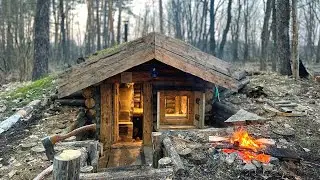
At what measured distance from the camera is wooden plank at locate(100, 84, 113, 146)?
9.16 meters

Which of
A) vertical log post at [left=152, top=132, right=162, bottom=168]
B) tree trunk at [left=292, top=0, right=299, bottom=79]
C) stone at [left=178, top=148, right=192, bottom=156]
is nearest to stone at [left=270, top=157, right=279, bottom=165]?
stone at [left=178, top=148, right=192, bottom=156]

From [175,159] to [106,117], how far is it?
4.49 m

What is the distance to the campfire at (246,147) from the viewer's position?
548cm

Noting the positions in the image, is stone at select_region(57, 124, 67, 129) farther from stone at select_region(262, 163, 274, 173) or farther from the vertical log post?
stone at select_region(262, 163, 274, 173)

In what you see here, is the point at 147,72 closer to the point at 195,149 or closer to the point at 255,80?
the point at 195,149

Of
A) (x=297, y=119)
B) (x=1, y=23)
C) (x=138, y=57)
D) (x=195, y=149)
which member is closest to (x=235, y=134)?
(x=195, y=149)

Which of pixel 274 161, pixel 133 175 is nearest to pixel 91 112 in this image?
pixel 133 175

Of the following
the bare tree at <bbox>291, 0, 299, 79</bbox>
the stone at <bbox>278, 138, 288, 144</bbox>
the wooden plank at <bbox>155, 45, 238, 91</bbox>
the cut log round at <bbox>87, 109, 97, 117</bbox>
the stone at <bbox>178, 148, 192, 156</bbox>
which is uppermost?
the bare tree at <bbox>291, 0, 299, 79</bbox>

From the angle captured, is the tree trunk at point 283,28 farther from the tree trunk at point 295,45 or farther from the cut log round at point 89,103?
the cut log round at point 89,103

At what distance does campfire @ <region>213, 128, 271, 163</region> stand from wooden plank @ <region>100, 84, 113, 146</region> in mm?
4137

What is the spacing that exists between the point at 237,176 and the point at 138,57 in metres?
4.44

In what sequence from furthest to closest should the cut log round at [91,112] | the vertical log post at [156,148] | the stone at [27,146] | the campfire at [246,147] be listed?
1. the cut log round at [91,112]
2. the vertical log post at [156,148]
3. the stone at [27,146]
4. the campfire at [246,147]

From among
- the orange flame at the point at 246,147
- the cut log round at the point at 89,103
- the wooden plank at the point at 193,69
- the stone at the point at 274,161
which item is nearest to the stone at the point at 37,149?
the cut log round at the point at 89,103

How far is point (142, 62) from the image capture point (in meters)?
8.02
